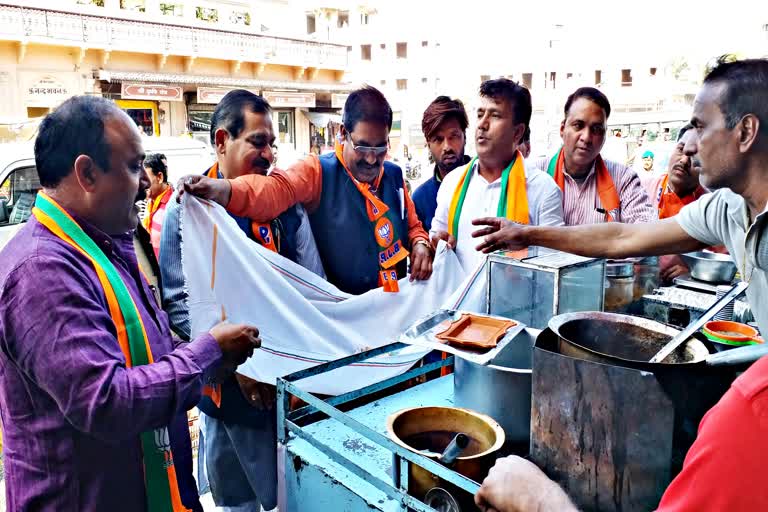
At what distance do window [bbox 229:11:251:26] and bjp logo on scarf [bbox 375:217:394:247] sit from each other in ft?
70.3

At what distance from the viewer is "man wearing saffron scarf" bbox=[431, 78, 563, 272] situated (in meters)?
2.80

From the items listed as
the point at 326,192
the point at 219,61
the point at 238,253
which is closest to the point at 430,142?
the point at 326,192

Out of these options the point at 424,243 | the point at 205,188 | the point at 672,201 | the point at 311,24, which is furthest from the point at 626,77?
the point at 205,188

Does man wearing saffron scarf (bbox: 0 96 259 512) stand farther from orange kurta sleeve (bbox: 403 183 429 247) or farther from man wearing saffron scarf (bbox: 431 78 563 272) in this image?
man wearing saffron scarf (bbox: 431 78 563 272)

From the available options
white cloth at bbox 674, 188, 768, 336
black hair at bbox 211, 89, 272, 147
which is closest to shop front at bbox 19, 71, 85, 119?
black hair at bbox 211, 89, 272, 147

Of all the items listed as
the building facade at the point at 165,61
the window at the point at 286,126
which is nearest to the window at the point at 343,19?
the building facade at the point at 165,61

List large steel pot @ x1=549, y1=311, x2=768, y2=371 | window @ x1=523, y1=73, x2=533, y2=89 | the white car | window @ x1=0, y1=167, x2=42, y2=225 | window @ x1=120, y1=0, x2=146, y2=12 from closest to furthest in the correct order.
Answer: large steel pot @ x1=549, y1=311, x2=768, y2=371
the white car
window @ x1=0, y1=167, x2=42, y2=225
window @ x1=120, y1=0, x2=146, y2=12
window @ x1=523, y1=73, x2=533, y2=89

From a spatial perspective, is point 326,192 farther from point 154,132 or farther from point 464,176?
point 154,132

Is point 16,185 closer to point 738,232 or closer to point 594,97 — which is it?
point 594,97

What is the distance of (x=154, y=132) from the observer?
18000 millimetres

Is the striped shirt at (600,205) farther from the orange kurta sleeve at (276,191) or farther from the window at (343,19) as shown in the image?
the window at (343,19)

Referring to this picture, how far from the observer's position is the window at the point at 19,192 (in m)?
5.79

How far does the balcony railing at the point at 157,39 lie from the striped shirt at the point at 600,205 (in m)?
16.5

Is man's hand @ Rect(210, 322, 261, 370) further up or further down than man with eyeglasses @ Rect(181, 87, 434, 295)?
further down
